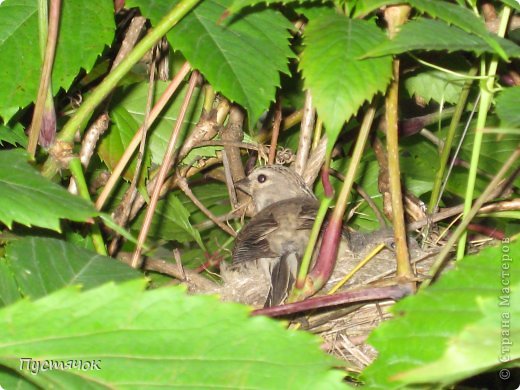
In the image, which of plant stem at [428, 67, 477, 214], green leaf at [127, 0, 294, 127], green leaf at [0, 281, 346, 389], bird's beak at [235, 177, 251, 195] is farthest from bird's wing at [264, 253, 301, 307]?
green leaf at [0, 281, 346, 389]

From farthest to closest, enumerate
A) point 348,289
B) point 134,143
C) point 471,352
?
point 348,289, point 134,143, point 471,352

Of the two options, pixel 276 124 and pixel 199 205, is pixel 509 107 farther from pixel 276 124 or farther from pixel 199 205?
pixel 199 205

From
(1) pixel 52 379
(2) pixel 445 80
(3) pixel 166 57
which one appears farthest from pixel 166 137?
(1) pixel 52 379

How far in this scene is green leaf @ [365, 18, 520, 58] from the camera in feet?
4.66

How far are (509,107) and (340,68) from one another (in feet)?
1.10

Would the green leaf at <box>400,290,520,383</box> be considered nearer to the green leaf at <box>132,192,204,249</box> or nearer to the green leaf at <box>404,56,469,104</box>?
the green leaf at <box>404,56,469,104</box>

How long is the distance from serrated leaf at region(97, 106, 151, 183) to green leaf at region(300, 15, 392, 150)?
855 millimetres

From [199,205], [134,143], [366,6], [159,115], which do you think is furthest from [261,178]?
[366,6]

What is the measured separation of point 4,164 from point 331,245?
33.8 inches

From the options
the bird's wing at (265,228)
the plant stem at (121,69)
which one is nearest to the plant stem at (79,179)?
the plant stem at (121,69)

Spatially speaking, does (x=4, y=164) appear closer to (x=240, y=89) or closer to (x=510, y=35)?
(x=240, y=89)

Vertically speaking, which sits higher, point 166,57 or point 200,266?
point 166,57

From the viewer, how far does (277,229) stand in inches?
115

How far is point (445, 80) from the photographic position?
244 centimetres
